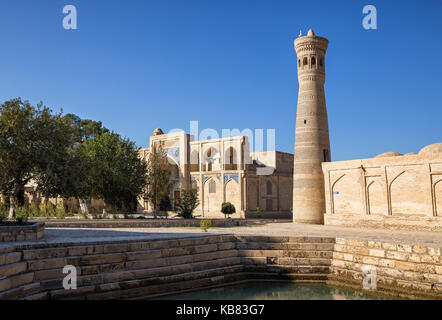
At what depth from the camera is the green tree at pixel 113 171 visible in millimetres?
22031

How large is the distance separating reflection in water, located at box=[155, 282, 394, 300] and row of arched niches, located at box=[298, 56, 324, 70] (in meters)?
15.6

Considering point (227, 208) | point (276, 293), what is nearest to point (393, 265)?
point (276, 293)

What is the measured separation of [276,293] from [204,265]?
1.95 metres

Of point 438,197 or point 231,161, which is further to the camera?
point 231,161

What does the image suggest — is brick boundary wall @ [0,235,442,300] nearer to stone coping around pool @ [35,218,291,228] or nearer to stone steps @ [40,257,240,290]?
stone steps @ [40,257,240,290]

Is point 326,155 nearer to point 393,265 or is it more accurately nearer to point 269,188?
point 269,188

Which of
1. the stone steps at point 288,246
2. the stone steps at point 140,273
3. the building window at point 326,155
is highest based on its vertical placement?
the building window at point 326,155

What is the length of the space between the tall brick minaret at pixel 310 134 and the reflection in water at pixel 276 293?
39.7ft

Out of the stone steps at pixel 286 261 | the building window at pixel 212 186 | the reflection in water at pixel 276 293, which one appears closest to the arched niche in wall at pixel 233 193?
the building window at pixel 212 186

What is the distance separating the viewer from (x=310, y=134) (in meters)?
22.0

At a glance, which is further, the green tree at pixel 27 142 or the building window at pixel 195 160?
the building window at pixel 195 160

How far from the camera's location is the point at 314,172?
71.2ft

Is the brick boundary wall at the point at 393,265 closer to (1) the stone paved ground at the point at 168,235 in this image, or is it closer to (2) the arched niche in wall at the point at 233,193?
(1) the stone paved ground at the point at 168,235
